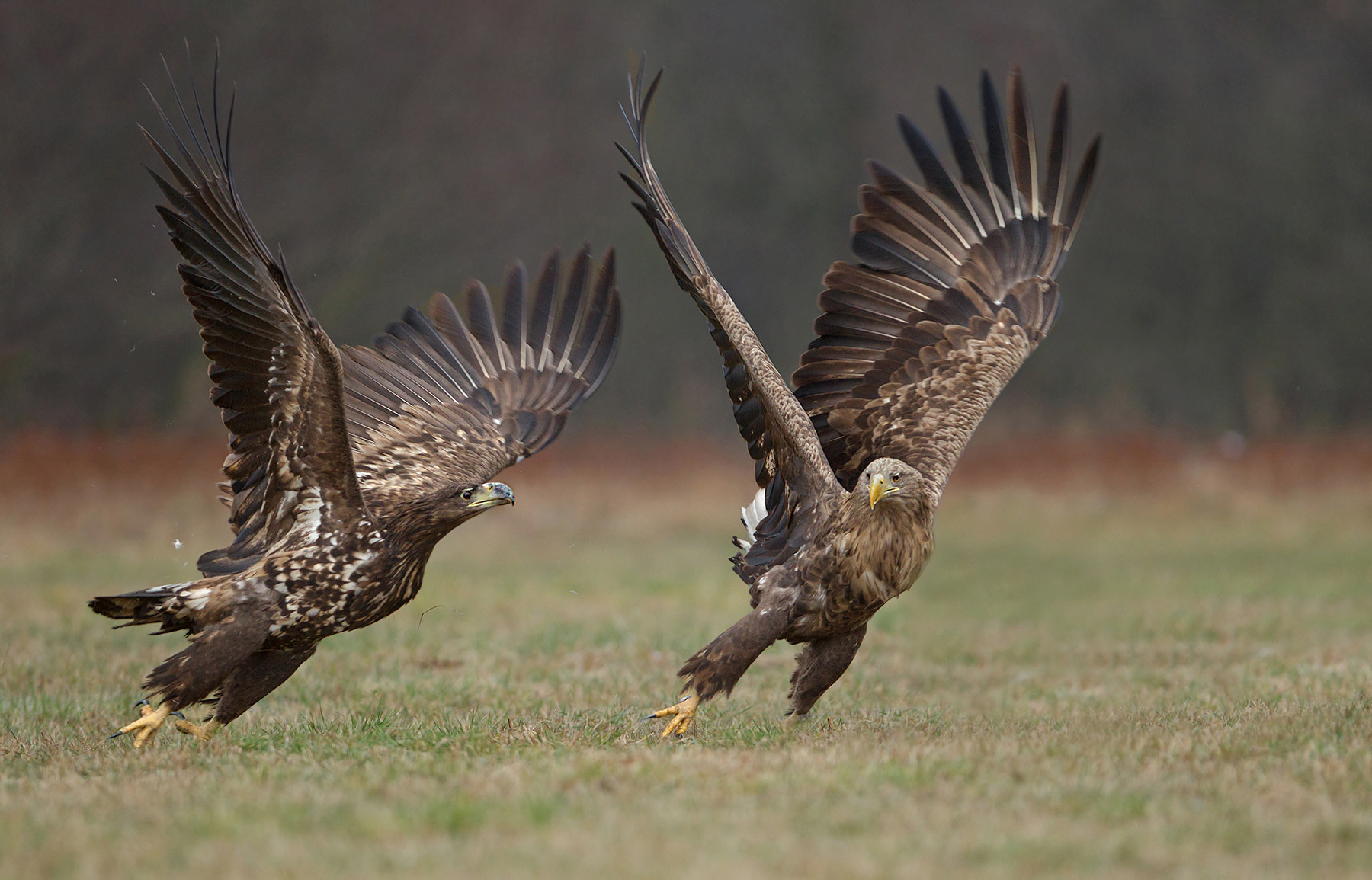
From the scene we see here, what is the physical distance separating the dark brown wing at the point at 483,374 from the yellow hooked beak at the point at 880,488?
252cm

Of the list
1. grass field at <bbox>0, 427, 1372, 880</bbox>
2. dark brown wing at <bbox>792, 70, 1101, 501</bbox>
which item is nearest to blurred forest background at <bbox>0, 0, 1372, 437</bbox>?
grass field at <bbox>0, 427, 1372, 880</bbox>

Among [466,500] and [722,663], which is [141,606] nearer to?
[466,500]

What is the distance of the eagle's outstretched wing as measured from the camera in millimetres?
6758

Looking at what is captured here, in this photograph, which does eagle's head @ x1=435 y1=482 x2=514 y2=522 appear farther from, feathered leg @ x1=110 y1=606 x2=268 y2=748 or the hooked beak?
feathered leg @ x1=110 y1=606 x2=268 y2=748

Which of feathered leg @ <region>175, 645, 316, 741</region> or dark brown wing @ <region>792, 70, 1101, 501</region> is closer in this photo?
feathered leg @ <region>175, 645, 316, 741</region>

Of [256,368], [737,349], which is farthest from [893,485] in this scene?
[256,368]

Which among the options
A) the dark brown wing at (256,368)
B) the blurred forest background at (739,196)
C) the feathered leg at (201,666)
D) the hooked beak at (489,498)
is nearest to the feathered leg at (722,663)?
the hooked beak at (489,498)

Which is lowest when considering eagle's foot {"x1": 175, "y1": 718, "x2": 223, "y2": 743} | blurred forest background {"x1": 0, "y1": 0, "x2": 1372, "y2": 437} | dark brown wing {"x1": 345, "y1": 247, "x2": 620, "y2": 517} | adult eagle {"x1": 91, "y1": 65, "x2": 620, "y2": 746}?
eagle's foot {"x1": 175, "y1": 718, "x2": 223, "y2": 743}

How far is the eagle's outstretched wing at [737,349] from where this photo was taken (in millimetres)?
6758

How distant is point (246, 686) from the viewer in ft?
22.1

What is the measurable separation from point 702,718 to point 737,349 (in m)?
1.89

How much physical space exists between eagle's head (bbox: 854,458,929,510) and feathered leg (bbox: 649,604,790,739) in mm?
743

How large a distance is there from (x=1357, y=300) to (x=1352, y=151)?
265 centimetres

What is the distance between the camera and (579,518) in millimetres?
18578
